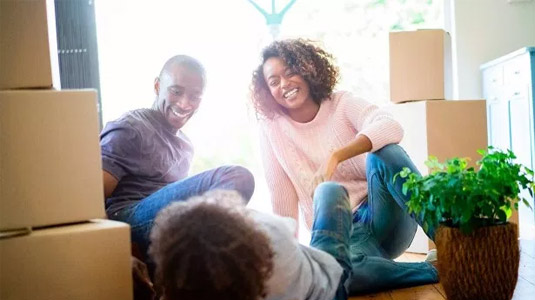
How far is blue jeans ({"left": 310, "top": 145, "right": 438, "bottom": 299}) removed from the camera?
158cm

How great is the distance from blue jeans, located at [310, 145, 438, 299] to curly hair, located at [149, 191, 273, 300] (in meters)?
0.42

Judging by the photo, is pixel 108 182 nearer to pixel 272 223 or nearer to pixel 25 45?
pixel 25 45

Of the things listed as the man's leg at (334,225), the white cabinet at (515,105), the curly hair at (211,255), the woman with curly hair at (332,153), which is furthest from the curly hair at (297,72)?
the white cabinet at (515,105)

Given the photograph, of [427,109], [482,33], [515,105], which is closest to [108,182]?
[427,109]

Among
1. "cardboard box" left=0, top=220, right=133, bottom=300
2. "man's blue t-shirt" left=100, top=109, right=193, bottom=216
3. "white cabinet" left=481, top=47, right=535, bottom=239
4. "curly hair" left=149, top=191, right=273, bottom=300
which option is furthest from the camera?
"white cabinet" left=481, top=47, right=535, bottom=239

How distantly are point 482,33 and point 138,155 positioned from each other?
8.76ft

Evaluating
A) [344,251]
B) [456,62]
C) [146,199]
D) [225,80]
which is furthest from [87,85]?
[456,62]

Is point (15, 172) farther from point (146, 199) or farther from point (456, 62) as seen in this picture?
point (456, 62)

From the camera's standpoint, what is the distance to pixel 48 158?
1.33 metres

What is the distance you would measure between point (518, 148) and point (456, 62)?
2.12ft

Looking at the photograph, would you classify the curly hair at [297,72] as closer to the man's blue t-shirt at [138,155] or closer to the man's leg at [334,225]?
the man's blue t-shirt at [138,155]

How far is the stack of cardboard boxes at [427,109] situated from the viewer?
2.65m

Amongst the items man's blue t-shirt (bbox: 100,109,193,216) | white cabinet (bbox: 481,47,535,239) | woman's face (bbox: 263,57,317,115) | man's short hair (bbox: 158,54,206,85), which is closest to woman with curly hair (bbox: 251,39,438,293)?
woman's face (bbox: 263,57,317,115)

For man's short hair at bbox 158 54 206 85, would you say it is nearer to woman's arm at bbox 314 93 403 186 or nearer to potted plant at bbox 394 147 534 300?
woman's arm at bbox 314 93 403 186
